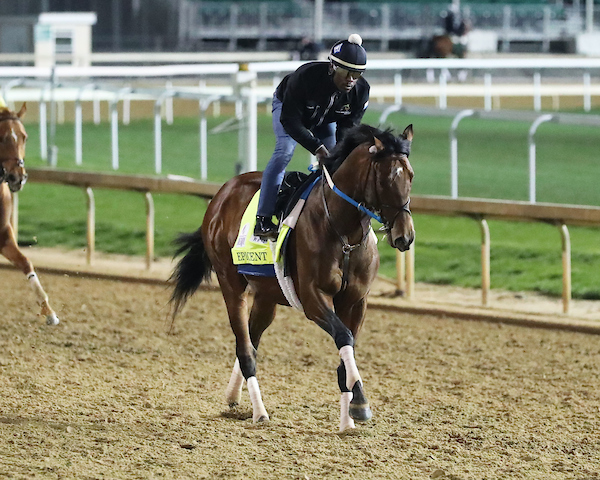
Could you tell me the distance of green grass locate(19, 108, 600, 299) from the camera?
32.9 ft

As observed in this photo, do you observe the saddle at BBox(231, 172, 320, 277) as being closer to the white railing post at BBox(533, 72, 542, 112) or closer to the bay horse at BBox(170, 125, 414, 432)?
the bay horse at BBox(170, 125, 414, 432)

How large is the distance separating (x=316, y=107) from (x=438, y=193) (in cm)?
711

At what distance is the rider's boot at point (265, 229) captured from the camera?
546 cm

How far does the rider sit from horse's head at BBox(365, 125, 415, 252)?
0.42 m

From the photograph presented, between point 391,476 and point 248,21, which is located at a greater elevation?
point 248,21

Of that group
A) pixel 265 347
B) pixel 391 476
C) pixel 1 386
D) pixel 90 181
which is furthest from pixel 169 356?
pixel 90 181

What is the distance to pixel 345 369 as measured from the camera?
4961mm

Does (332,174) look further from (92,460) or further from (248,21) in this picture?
(248,21)

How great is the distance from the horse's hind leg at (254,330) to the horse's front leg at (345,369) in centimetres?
74

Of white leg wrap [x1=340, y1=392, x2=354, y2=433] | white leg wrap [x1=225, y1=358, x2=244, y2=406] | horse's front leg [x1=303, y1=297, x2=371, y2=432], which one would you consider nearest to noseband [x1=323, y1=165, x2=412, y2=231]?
horse's front leg [x1=303, y1=297, x2=371, y2=432]

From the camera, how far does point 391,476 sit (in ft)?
14.8

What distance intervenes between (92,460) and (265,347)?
2.76 metres

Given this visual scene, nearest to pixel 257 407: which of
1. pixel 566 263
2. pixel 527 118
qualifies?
pixel 566 263

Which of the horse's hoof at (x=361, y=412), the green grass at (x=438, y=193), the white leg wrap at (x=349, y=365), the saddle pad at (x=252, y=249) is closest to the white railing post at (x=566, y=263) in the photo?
the green grass at (x=438, y=193)
